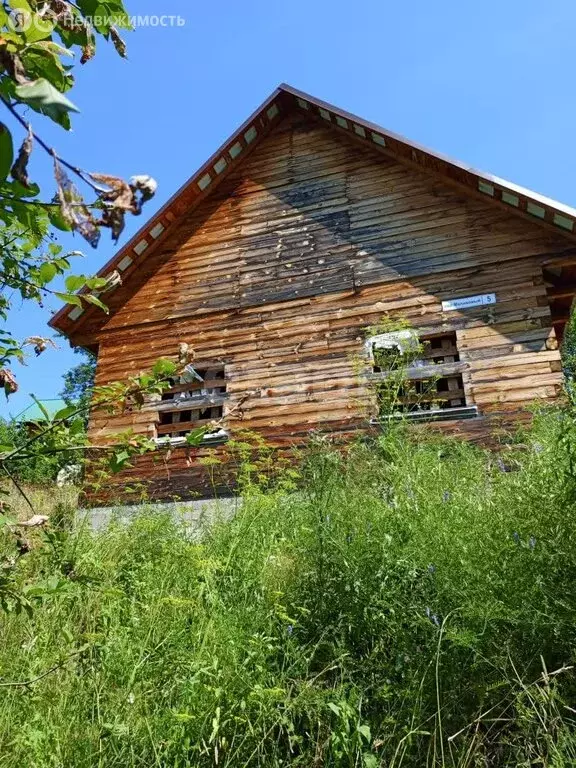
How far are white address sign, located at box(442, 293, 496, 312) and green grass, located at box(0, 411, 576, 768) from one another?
5.50m

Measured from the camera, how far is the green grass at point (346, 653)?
8.18ft

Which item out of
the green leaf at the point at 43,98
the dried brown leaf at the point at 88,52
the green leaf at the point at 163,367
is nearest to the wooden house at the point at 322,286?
the green leaf at the point at 163,367

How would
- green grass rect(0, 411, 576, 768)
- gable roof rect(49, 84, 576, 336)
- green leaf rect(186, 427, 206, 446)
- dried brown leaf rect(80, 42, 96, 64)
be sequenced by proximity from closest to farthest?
dried brown leaf rect(80, 42, 96, 64), green leaf rect(186, 427, 206, 446), green grass rect(0, 411, 576, 768), gable roof rect(49, 84, 576, 336)

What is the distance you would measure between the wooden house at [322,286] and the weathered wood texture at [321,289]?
0.02 metres

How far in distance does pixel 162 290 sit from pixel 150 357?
4.73 feet

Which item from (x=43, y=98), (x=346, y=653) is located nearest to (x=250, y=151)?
(x=346, y=653)

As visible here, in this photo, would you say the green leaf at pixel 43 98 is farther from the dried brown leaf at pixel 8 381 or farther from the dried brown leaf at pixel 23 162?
the dried brown leaf at pixel 8 381

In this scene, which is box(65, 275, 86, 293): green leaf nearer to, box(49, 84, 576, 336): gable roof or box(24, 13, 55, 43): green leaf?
box(24, 13, 55, 43): green leaf

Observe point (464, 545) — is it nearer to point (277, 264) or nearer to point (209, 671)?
point (209, 671)

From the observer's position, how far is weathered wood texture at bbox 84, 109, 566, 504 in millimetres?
8664

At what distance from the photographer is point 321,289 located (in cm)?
992

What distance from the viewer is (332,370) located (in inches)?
368

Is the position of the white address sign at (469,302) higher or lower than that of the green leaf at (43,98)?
higher

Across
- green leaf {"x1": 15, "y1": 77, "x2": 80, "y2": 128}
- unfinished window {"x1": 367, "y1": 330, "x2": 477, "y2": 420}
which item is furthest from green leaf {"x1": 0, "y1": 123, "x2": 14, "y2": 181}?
unfinished window {"x1": 367, "y1": 330, "x2": 477, "y2": 420}
